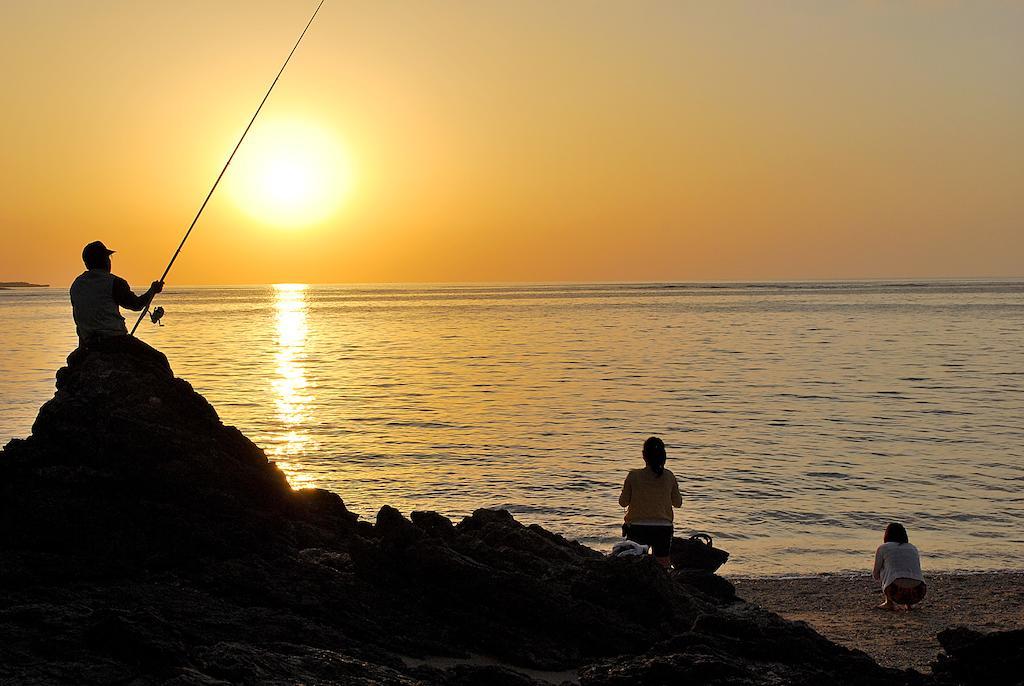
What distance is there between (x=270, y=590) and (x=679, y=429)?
22325 millimetres

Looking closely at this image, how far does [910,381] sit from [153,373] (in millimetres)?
39305

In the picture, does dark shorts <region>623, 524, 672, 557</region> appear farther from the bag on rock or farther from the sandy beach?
the sandy beach

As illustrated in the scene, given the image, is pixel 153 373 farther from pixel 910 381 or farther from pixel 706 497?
pixel 910 381

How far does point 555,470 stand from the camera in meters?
22.5

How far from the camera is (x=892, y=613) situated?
12039 mm

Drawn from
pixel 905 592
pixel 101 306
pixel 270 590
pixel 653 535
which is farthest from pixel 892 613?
pixel 101 306

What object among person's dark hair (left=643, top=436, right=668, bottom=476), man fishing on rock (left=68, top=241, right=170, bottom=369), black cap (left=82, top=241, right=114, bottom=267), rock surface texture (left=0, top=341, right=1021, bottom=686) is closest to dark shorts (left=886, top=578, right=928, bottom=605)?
person's dark hair (left=643, top=436, right=668, bottom=476)

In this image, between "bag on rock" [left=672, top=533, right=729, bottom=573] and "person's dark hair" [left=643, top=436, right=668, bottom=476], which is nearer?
"person's dark hair" [left=643, top=436, right=668, bottom=476]

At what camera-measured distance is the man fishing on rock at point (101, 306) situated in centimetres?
898

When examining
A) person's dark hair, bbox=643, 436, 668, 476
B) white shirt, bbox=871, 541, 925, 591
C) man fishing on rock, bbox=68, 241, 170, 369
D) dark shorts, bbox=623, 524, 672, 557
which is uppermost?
man fishing on rock, bbox=68, 241, 170, 369

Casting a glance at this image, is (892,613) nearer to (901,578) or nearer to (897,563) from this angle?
(901,578)

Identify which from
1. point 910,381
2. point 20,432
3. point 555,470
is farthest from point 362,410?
point 910,381

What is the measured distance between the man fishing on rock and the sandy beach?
7.84m

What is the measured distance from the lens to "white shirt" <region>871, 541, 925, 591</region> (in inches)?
478
